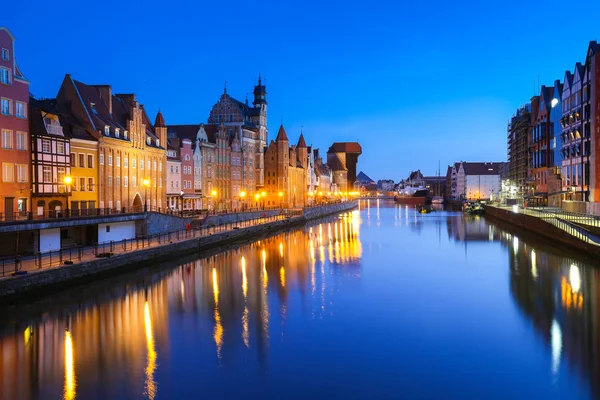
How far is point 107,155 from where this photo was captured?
157 ft

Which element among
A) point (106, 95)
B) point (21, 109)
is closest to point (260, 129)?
point (106, 95)

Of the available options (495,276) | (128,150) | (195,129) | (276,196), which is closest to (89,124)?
(128,150)

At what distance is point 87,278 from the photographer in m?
30.2

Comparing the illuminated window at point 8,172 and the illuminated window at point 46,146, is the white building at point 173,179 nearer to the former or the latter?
Answer: the illuminated window at point 46,146

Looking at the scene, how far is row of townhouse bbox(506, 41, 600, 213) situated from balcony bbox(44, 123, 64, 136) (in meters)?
48.7

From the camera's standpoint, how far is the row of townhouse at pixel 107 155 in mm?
35938

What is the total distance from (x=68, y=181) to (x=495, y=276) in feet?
104

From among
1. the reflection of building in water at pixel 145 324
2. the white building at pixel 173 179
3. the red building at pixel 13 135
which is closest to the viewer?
the reflection of building in water at pixel 145 324

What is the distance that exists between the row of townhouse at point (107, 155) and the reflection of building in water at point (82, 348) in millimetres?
11326

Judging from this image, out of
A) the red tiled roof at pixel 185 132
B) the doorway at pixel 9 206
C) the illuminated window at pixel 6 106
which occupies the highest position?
the red tiled roof at pixel 185 132

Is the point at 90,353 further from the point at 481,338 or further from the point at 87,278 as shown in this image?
the point at 481,338

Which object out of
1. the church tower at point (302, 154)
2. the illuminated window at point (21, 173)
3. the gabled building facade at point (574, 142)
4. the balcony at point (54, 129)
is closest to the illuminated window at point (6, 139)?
the illuminated window at point (21, 173)

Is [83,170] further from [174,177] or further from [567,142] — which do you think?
[567,142]

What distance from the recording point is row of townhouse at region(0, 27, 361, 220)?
118ft
